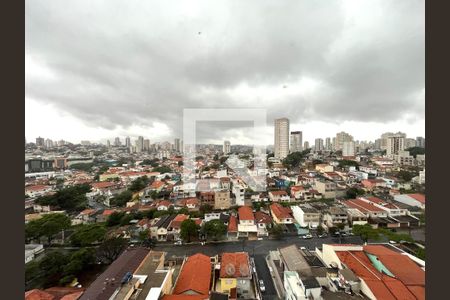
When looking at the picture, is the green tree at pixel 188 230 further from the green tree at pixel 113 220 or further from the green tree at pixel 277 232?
the green tree at pixel 113 220

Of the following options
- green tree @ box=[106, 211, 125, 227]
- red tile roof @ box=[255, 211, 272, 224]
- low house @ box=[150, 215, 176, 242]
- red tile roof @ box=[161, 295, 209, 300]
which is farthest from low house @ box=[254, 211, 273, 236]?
green tree @ box=[106, 211, 125, 227]

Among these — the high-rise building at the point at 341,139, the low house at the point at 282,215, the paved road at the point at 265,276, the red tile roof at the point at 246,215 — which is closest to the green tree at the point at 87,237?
the red tile roof at the point at 246,215

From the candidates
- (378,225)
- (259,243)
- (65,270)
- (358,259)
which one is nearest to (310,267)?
(358,259)

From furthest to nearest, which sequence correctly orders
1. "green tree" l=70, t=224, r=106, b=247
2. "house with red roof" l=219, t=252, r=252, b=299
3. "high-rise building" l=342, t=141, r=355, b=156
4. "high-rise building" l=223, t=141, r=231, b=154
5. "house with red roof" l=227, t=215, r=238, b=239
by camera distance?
1. "high-rise building" l=342, t=141, r=355, b=156
2. "high-rise building" l=223, t=141, r=231, b=154
3. "house with red roof" l=227, t=215, r=238, b=239
4. "green tree" l=70, t=224, r=106, b=247
5. "house with red roof" l=219, t=252, r=252, b=299

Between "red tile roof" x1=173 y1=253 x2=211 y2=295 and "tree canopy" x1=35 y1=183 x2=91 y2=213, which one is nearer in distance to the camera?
"red tile roof" x1=173 y1=253 x2=211 y2=295

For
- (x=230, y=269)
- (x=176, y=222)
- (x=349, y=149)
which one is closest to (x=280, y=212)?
(x=176, y=222)

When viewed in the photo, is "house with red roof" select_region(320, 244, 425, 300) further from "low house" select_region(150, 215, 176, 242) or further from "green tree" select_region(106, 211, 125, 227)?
"green tree" select_region(106, 211, 125, 227)

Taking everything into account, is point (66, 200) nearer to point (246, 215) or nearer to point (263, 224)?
point (246, 215)
